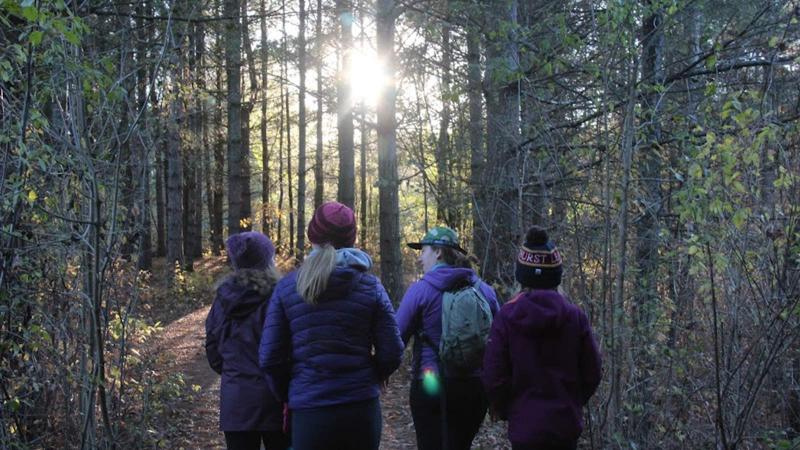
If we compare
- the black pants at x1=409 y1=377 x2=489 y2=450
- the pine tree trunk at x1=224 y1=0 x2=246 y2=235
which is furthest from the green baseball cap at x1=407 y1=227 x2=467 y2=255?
the pine tree trunk at x1=224 y1=0 x2=246 y2=235

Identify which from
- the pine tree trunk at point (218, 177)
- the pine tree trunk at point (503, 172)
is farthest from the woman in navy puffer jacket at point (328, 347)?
the pine tree trunk at point (218, 177)

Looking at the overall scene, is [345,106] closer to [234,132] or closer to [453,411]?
[234,132]

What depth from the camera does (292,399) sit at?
355 cm

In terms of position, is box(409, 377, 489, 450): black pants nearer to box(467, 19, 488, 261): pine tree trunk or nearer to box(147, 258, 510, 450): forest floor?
box(147, 258, 510, 450): forest floor

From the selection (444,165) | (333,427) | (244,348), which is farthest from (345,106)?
(333,427)

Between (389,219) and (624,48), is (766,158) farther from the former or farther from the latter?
(389,219)

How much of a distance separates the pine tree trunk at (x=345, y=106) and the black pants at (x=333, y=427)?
8038mm

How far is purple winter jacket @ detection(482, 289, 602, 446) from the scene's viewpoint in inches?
130

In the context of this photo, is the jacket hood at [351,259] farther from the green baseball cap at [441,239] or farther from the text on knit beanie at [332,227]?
the green baseball cap at [441,239]

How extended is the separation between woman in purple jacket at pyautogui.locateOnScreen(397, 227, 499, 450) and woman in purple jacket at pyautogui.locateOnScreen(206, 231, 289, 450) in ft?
3.01

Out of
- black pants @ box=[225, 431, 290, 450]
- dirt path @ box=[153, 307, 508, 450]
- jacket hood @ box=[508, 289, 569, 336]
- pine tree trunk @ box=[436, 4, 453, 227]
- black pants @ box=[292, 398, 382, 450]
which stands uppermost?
pine tree trunk @ box=[436, 4, 453, 227]

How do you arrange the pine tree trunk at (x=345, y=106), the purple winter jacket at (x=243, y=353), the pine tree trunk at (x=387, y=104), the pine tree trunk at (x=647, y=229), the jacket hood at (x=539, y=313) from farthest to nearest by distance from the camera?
1. the pine tree trunk at (x=345, y=106)
2. the pine tree trunk at (x=387, y=104)
3. the pine tree trunk at (x=647, y=229)
4. the purple winter jacket at (x=243, y=353)
5. the jacket hood at (x=539, y=313)

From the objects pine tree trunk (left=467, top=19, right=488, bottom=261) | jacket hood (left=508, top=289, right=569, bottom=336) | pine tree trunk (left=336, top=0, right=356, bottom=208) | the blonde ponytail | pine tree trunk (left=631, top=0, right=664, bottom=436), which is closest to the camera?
jacket hood (left=508, top=289, right=569, bottom=336)

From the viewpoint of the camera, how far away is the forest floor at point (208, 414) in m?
7.17
